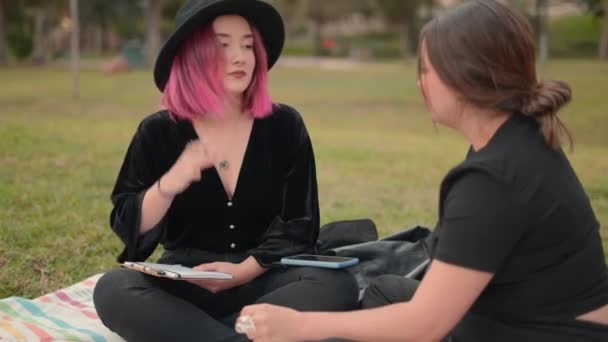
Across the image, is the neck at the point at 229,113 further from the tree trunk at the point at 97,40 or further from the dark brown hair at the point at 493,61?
the tree trunk at the point at 97,40

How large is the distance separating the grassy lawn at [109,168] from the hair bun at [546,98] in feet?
5.01

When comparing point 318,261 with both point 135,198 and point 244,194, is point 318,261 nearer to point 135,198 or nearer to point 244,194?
point 244,194

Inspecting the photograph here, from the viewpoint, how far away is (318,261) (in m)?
3.36

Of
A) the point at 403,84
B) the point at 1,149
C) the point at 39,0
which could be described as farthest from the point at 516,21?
the point at 39,0

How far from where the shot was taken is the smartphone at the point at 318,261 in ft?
10.8

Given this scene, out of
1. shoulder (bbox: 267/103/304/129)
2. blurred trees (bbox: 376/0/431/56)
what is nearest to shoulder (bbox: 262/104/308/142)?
shoulder (bbox: 267/103/304/129)

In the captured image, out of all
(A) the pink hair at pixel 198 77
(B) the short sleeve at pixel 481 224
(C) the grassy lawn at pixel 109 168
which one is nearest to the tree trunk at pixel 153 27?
(C) the grassy lawn at pixel 109 168

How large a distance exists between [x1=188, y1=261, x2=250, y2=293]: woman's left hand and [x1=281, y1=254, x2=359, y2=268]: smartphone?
188 millimetres

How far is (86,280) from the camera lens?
421 cm

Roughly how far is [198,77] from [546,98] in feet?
5.30

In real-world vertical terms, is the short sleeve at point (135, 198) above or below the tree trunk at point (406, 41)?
above

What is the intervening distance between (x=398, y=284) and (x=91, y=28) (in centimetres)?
7158

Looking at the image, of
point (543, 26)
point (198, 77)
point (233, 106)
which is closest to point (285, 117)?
point (233, 106)

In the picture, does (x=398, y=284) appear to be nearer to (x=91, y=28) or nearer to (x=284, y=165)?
(x=284, y=165)
